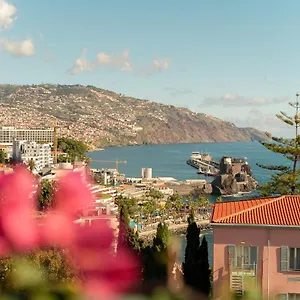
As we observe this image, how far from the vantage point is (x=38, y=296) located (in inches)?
22.6

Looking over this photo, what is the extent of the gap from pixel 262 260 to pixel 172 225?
2560 cm

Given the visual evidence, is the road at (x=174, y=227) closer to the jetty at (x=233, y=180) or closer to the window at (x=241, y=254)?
the jetty at (x=233, y=180)

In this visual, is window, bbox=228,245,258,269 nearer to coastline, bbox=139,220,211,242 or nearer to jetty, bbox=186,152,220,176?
coastline, bbox=139,220,211,242

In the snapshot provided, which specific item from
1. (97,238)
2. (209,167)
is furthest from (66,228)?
(209,167)

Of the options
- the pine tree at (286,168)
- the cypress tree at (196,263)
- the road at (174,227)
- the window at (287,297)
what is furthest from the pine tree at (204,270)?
the road at (174,227)

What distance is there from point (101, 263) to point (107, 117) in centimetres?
16208

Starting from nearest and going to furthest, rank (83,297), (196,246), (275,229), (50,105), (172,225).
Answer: (83,297), (275,229), (196,246), (172,225), (50,105)

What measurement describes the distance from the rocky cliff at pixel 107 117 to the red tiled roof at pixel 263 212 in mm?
121019

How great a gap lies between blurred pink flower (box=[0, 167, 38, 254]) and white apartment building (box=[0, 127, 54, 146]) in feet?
279

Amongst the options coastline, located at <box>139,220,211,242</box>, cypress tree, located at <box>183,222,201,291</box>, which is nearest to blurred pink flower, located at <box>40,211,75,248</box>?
cypress tree, located at <box>183,222,201,291</box>

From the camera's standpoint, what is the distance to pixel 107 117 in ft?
531

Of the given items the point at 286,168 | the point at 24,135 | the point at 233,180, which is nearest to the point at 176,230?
the point at 286,168

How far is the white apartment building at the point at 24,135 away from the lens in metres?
84.6

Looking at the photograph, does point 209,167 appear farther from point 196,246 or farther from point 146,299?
point 146,299
